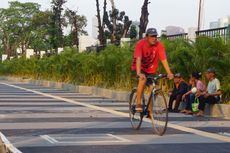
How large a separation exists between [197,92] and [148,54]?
3471mm

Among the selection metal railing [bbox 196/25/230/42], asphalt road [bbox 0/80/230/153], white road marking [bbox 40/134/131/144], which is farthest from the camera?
metal railing [bbox 196/25/230/42]

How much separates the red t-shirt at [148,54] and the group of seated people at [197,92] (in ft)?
10.8

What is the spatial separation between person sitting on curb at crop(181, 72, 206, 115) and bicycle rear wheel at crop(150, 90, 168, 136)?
3.30 meters

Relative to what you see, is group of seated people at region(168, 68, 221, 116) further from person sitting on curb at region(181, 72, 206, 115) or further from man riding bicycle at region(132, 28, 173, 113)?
man riding bicycle at region(132, 28, 173, 113)

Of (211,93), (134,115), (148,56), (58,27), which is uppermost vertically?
(58,27)

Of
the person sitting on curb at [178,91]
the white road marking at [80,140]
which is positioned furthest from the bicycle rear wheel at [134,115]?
the person sitting on curb at [178,91]

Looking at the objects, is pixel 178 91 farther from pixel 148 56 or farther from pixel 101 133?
pixel 101 133

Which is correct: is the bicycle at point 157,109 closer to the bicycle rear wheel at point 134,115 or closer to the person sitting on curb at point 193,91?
the bicycle rear wheel at point 134,115

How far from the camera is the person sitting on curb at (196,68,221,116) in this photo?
1289 cm

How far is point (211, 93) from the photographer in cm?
1296

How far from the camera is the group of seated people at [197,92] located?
12953 millimetres

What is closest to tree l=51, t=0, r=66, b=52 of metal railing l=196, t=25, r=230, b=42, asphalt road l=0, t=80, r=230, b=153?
metal railing l=196, t=25, r=230, b=42

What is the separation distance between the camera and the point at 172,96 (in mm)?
13836

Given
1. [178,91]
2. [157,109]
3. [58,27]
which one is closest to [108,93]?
[178,91]
